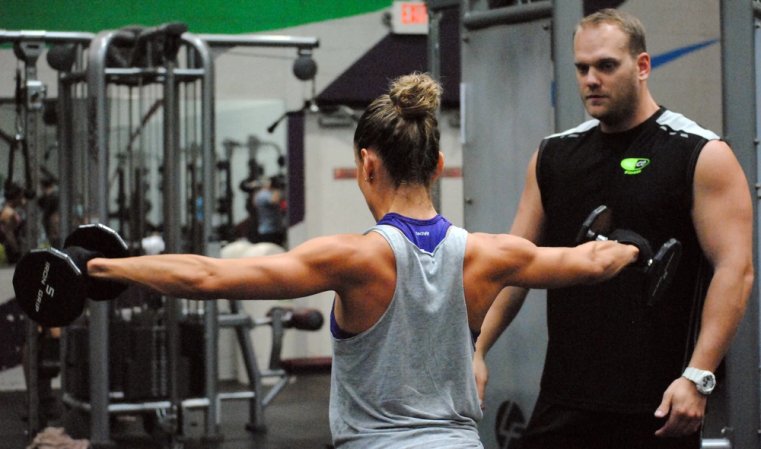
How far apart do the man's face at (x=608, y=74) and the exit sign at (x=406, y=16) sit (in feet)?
21.4

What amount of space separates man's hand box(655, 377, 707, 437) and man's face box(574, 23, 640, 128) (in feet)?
1.94

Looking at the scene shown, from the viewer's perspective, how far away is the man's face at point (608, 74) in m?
2.48

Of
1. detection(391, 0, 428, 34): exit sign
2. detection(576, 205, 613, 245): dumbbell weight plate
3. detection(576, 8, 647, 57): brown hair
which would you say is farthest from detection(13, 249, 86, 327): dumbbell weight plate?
detection(391, 0, 428, 34): exit sign

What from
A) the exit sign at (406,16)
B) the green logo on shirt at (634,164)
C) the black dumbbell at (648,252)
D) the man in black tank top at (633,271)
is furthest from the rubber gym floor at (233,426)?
the black dumbbell at (648,252)

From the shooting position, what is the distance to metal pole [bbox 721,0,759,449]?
3.33m

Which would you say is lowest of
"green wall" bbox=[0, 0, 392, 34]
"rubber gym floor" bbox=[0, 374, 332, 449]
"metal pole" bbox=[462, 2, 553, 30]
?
"rubber gym floor" bbox=[0, 374, 332, 449]

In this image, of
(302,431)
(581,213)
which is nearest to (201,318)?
(302,431)

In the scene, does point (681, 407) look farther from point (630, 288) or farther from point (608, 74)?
point (608, 74)

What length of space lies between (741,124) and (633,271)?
112 centimetres

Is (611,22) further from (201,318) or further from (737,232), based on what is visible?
(201,318)

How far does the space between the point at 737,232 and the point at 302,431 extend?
4305 mm

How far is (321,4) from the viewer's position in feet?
29.0

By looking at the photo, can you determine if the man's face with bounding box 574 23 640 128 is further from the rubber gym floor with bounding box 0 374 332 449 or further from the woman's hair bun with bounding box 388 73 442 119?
the rubber gym floor with bounding box 0 374 332 449

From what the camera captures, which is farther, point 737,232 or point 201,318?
point 201,318
